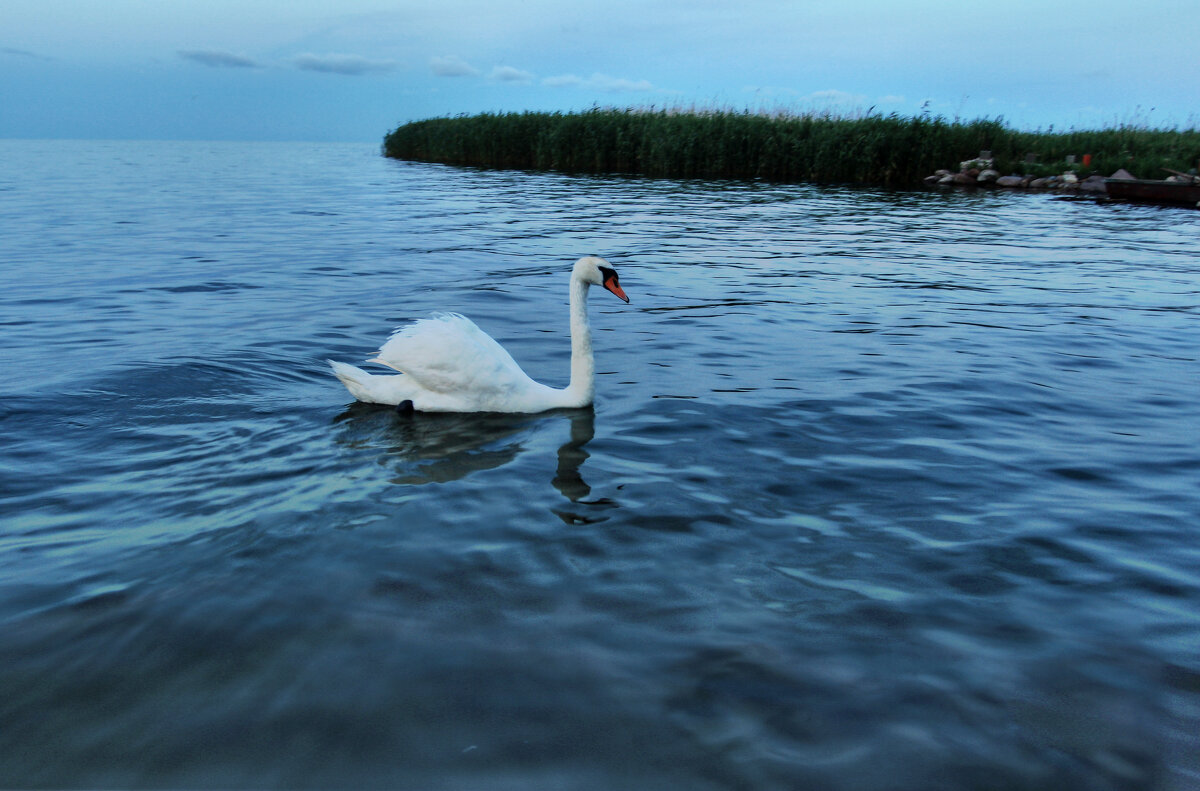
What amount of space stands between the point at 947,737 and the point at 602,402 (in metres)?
4.60

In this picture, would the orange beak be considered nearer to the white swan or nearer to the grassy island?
the white swan

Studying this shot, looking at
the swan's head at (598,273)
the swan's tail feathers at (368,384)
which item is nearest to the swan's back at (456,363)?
the swan's tail feathers at (368,384)

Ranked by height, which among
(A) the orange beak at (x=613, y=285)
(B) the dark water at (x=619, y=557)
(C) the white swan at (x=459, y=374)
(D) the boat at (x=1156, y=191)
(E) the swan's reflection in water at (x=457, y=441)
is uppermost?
(D) the boat at (x=1156, y=191)

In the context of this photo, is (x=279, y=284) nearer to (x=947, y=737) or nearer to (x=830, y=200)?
(x=947, y=737)

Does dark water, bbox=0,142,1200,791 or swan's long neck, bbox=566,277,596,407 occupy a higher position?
swan's long neck, bbox=566,277,596,407

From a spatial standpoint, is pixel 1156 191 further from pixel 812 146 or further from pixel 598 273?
pixel 598 273

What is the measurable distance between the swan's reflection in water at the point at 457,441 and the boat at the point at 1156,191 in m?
24.1

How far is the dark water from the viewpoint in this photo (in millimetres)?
3119

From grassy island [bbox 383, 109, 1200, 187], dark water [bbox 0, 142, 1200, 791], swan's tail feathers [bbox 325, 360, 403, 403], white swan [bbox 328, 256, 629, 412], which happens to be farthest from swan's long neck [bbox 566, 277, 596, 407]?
grassy island [bbox 383, 109, 1200, 187]

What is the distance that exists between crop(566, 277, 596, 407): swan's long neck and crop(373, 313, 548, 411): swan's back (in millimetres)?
309

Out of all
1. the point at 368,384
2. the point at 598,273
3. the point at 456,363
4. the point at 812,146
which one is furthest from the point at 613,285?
the point at 812,146

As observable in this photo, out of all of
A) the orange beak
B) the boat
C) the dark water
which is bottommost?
the dark water

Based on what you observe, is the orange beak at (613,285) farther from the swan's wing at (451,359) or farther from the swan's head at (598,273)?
the swan's wing at (451,359)

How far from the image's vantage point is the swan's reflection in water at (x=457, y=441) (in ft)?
18.5
